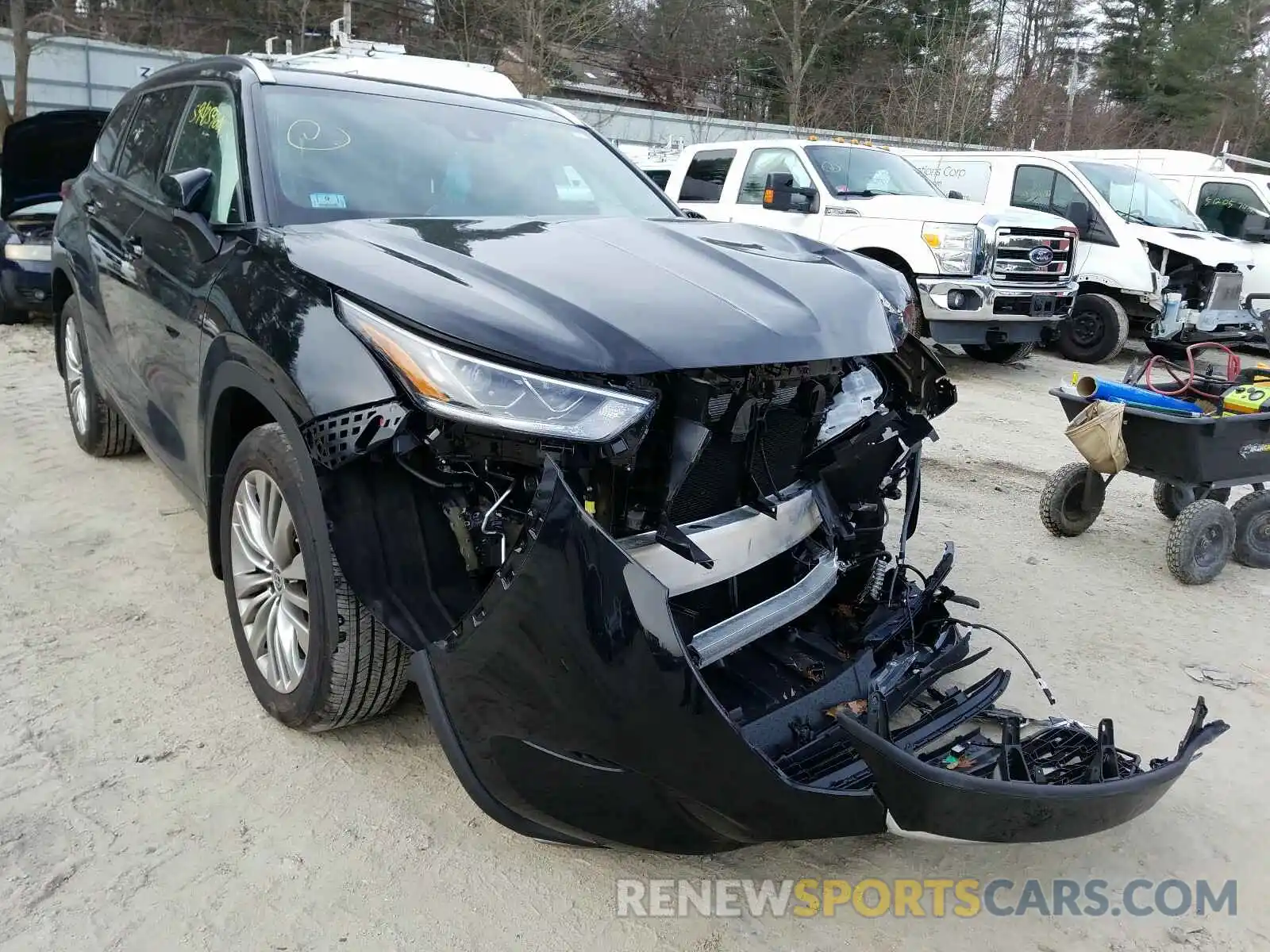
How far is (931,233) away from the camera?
28.2ft

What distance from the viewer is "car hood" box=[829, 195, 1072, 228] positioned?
8.55 m

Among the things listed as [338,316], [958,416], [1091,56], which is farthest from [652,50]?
[338,316]

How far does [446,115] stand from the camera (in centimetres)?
358

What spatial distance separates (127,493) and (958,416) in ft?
19.3

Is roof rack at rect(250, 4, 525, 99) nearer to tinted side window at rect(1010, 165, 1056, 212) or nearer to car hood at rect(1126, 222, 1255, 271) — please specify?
tinted side window at rect(1010, 165, 1056, 212)

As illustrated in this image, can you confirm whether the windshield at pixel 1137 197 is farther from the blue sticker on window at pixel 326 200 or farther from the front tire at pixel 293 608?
the front tire at pixel 293 608

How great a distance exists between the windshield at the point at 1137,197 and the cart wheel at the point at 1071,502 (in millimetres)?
7219

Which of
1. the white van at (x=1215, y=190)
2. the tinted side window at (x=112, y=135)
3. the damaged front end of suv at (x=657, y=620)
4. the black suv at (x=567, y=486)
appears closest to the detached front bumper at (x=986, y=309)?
the white van at (x=1215, y=190)

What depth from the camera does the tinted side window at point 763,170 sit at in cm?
952

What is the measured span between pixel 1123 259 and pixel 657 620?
1020 cm

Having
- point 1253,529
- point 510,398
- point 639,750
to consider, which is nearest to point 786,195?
point 1253,529

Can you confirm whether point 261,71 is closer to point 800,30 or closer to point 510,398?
point 510,398

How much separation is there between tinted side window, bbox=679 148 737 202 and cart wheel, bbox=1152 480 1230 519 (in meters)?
6.01

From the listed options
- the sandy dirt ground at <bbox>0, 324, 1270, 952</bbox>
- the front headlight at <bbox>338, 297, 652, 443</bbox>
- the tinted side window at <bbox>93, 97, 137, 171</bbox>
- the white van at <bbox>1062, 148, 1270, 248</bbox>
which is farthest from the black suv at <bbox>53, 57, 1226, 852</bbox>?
the white van at <bbox>1062, 148, 1270, 248</bbox>
